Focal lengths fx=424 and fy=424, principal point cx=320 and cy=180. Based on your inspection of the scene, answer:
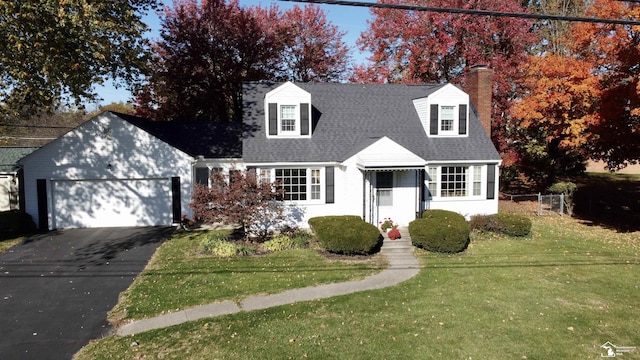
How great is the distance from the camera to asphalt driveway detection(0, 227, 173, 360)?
912 centimetres

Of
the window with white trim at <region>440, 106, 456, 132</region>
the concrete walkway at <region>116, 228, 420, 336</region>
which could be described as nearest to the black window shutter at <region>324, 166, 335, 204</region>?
the concrete walkway at <region>116, 228, 420, 336</region>

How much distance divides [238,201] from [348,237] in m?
4.46

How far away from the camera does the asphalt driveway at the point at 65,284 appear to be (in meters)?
9.12

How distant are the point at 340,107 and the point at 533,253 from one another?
1116 cm

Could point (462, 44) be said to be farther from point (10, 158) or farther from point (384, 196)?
point (10, 158)

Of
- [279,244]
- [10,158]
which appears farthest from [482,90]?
[10,158]

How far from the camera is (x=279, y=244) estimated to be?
16.5m

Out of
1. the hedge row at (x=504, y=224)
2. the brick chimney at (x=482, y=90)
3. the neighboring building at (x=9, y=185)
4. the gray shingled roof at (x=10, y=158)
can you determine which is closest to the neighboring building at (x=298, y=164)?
the brick chimney at (x=482, y=90)

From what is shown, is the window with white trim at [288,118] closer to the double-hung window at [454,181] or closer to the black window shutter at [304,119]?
the black window shutter at [304,119]

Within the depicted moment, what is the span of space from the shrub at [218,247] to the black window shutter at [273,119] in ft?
19.1

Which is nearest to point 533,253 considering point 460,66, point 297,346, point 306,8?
point 297,346

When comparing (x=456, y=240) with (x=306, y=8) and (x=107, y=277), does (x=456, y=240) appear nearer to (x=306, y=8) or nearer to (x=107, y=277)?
(x=107, y=277)

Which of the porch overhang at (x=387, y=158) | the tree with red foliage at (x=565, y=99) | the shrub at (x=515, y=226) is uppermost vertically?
the tree with red foliage at (x=565, y=99)

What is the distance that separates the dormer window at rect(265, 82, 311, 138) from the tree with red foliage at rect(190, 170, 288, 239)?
362 centimetres
